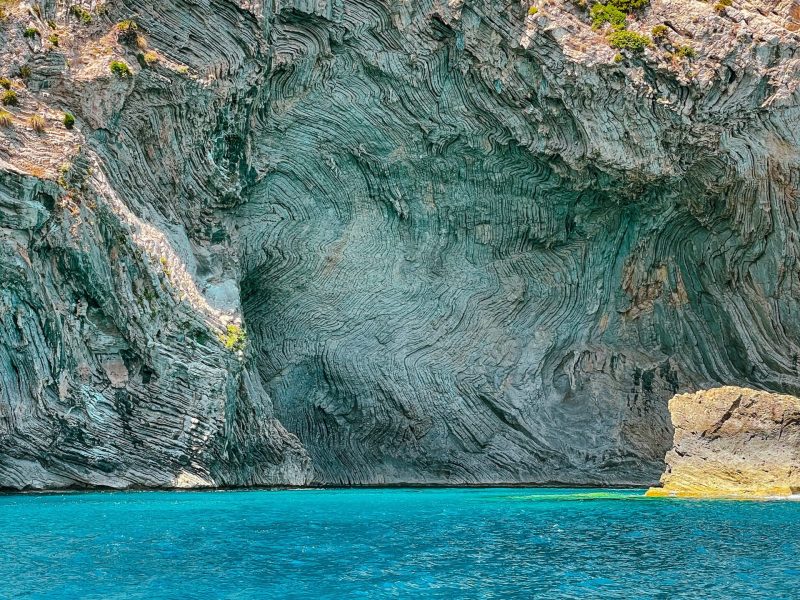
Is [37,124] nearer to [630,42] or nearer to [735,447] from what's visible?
[630,42]

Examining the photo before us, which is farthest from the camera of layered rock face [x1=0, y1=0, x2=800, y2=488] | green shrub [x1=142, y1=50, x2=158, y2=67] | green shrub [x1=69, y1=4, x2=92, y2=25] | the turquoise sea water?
green shrub [x1=142, y1=50, x2=158, y2=67]

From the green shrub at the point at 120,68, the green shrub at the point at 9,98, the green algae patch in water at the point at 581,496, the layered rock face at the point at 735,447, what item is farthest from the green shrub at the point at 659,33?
the green shrub at the point at 9,98

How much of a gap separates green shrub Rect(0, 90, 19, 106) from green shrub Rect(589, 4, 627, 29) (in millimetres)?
18837

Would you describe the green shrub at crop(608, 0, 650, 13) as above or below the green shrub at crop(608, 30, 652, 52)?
above

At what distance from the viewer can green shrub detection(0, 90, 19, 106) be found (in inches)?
1171

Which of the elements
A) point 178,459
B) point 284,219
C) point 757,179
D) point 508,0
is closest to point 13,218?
point 178,459

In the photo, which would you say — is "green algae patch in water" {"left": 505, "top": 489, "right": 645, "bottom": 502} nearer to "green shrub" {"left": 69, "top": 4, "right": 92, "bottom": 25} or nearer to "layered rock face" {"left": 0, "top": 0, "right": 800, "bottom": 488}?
"layered rock face" {"left": 0, "top": 0, "right": 800, "bottom": 488}

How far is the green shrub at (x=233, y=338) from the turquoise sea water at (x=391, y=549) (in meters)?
6.18

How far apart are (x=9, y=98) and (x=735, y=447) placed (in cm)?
2304

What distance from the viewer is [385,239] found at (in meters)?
39.3

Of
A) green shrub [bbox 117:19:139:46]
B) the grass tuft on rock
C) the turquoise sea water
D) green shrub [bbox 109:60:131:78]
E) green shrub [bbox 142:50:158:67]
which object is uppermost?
the grass tuft on rock

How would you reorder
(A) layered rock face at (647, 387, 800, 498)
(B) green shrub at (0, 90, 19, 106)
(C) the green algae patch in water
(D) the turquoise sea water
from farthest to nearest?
(C) the green algae patch in water, (B) green shrub at (0, 90, 19, 106), (A) layered rock face at (647, 387, 800, 498), (D) the turquoise sea water

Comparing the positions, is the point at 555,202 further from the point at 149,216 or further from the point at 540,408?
the point at 149,216

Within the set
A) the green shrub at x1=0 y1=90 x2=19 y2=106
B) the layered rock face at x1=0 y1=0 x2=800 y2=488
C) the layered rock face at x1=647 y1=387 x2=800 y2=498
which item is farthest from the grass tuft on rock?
the green shrub at x1=0 y1=90 x2=19 y2=106
